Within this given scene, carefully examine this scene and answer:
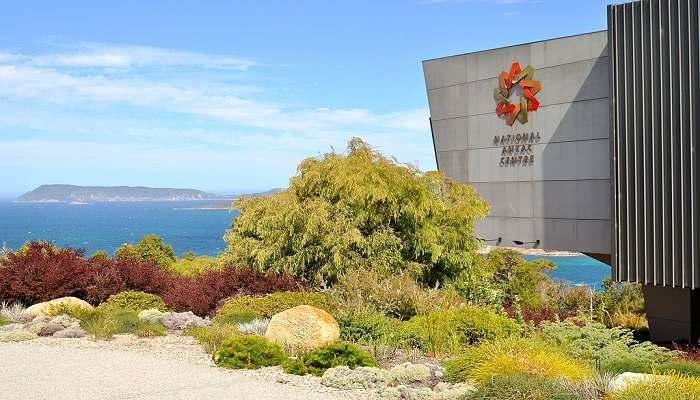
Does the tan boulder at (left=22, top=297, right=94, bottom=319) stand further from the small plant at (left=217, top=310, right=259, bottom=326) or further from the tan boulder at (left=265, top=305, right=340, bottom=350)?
the tan boulder at (left=265, top=305, right=340, bottom=350)

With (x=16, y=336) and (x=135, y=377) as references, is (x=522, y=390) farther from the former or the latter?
(x=16, y=336)

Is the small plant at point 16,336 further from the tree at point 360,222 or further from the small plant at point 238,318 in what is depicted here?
the tree at point 360,222

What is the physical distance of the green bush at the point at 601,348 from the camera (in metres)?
9.77

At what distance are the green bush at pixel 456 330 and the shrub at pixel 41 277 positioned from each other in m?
8.41

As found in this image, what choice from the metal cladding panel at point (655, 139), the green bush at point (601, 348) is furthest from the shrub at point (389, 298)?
the metal cladding panel at point (655, 139)

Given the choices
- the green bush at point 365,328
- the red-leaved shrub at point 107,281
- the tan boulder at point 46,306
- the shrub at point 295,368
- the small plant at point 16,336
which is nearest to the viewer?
the shrub at point 295,368

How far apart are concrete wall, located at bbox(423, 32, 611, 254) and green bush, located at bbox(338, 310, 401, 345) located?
7114mm

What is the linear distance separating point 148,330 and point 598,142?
10.6m

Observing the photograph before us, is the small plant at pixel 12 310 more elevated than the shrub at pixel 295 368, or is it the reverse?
the shrub at pixel 295 368

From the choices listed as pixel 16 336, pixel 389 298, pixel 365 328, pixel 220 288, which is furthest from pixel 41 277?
pixel 365 328

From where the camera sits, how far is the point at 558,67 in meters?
17.4

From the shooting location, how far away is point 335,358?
31.0ft

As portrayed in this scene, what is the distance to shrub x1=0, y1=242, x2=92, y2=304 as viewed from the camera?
16031mm

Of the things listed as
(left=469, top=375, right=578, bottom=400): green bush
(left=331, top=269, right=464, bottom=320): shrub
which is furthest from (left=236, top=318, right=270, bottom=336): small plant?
(left=469, top=375, right=578, bottom=400): green bush
